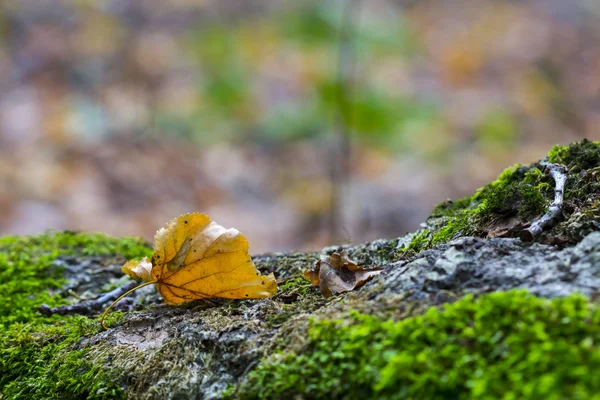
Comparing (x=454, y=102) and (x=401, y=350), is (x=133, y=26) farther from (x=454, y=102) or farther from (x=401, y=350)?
(x=401, y=350)

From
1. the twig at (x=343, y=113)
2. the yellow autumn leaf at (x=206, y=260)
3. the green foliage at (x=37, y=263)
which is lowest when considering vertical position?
the yellow autumn leaf at (x=206, y=260)

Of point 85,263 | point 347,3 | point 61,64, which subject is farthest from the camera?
point 61,64

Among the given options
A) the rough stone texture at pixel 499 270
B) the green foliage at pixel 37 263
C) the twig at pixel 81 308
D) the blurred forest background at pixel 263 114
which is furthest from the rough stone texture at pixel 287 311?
the blurred forest background at pixel 263 114

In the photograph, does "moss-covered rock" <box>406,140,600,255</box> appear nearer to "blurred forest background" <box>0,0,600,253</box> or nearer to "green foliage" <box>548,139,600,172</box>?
"green foliage" <box>548,139,600,172</box>

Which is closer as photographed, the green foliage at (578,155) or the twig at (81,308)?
the green foliage at (578,155)

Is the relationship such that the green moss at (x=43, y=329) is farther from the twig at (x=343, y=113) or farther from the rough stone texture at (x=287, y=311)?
the twig at (x=343, y=113)

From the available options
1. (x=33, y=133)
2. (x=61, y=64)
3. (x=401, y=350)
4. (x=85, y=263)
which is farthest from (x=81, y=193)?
(x=401, y=350)
